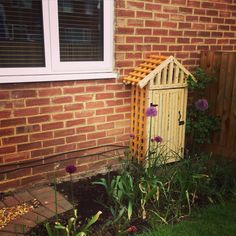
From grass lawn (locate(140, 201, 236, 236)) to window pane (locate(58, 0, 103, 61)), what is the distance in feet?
6.87

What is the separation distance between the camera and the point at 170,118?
395 centimetres

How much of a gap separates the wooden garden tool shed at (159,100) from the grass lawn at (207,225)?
3.16 feet

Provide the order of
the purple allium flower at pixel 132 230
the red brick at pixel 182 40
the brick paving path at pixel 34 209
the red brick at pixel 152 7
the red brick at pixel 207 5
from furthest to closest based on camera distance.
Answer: the red brick at pixel 207 5 → the red brick at pixel 182 40 → the red brick at pixel 152 7 → the brick paving path at pixel 34 209 → the purple allium flower at pixel 132 230

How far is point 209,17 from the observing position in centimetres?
454

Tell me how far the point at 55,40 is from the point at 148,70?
3.76 feet

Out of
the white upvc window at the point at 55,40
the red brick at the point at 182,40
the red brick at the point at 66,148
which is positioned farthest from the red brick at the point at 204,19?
the red brick at the point at 66,148

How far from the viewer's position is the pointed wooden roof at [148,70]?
3549 millimetres

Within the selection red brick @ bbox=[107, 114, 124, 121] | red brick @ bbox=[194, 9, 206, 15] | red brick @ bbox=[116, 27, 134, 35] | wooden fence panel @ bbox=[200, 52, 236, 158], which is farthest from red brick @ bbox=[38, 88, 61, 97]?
red brick @ bbox=[194, 9, 206, 15]

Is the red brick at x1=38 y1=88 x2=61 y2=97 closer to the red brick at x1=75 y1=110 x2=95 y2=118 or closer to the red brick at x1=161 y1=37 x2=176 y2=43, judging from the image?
the red brick at x1=75 y1=110 x2=95 y2=118

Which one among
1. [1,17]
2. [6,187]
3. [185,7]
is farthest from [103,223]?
[185,7]

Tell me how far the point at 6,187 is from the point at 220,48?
3779 millimetres

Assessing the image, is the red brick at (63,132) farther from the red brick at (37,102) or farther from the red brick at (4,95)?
the red brick at (4,95)

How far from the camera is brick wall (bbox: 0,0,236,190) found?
321 centimetres

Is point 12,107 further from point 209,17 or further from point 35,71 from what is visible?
point 209,17
